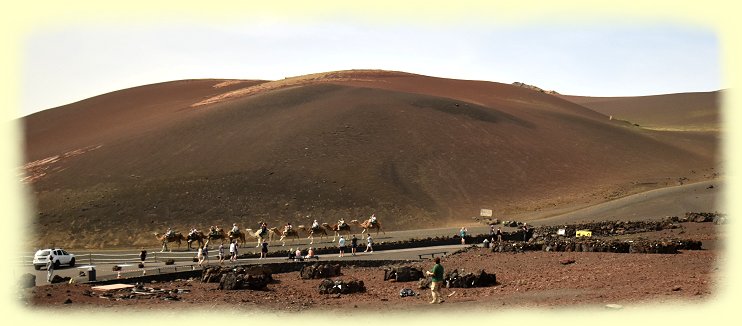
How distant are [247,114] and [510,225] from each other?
41511 millimetres

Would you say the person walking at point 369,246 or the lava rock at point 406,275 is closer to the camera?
the lava rock at point 406,275

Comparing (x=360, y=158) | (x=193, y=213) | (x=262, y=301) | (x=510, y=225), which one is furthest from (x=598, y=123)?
(x=262, y=301)

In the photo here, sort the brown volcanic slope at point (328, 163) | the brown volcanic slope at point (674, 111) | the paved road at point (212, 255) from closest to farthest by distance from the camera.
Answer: the paved road at point (212, 255)
the brown volcanic slope at point (328, 163)
the brown volcanic slope at point (674, 111)

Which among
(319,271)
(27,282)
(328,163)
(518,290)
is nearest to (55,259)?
(27,282)

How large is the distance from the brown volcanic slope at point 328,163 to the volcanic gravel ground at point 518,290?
33020 mm

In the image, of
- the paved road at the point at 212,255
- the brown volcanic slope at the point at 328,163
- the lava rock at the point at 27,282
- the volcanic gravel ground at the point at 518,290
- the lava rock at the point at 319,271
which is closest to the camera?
the volcanic gravel ground at the point at 518,290

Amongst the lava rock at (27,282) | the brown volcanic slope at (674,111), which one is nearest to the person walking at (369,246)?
the lava rock at (27,282)

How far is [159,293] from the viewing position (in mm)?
29797

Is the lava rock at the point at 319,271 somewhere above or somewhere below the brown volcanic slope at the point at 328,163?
below

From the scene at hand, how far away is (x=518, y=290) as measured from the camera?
92.0 ft

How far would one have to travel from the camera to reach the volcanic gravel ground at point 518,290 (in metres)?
24.6

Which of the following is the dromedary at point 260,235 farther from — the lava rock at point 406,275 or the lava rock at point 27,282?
the lava rock at point 27,282

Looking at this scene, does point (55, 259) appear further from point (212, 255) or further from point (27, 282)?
point (27, 282)

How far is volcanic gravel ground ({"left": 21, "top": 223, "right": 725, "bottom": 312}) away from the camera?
24.6 m
